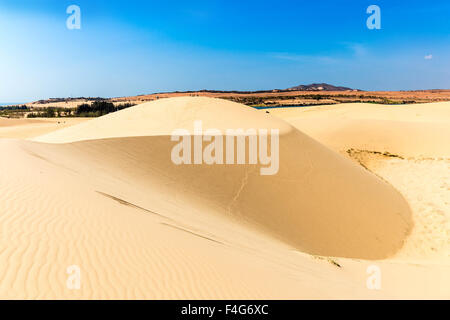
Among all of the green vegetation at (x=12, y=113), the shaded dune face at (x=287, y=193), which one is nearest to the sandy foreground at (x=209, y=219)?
the shaded dune face at (x=287, y=193)

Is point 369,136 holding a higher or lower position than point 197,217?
higher

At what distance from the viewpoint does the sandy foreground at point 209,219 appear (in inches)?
150

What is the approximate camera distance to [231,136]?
1356 centimetres

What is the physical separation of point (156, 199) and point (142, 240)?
11.9ft

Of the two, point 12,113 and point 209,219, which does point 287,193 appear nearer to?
point 209,219

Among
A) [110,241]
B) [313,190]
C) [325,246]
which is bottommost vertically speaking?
[325,246]

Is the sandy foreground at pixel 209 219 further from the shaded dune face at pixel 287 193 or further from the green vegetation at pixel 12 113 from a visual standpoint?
the green vegetation at pixel 12 113

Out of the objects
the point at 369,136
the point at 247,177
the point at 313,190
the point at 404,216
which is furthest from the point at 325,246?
the point at 369,136

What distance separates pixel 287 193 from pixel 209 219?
4.11m

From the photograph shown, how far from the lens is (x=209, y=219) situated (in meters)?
7.71

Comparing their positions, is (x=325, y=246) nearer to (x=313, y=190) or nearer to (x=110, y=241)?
(x=313, y=190)

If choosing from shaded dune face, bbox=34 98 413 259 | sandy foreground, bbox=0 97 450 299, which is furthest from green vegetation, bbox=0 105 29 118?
shaded dune face, bbox=34 98 413 259

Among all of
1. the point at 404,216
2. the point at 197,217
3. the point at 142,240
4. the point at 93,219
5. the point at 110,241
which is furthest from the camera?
the point at 404,216

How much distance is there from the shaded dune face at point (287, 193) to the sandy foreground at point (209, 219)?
→ 57 mm
